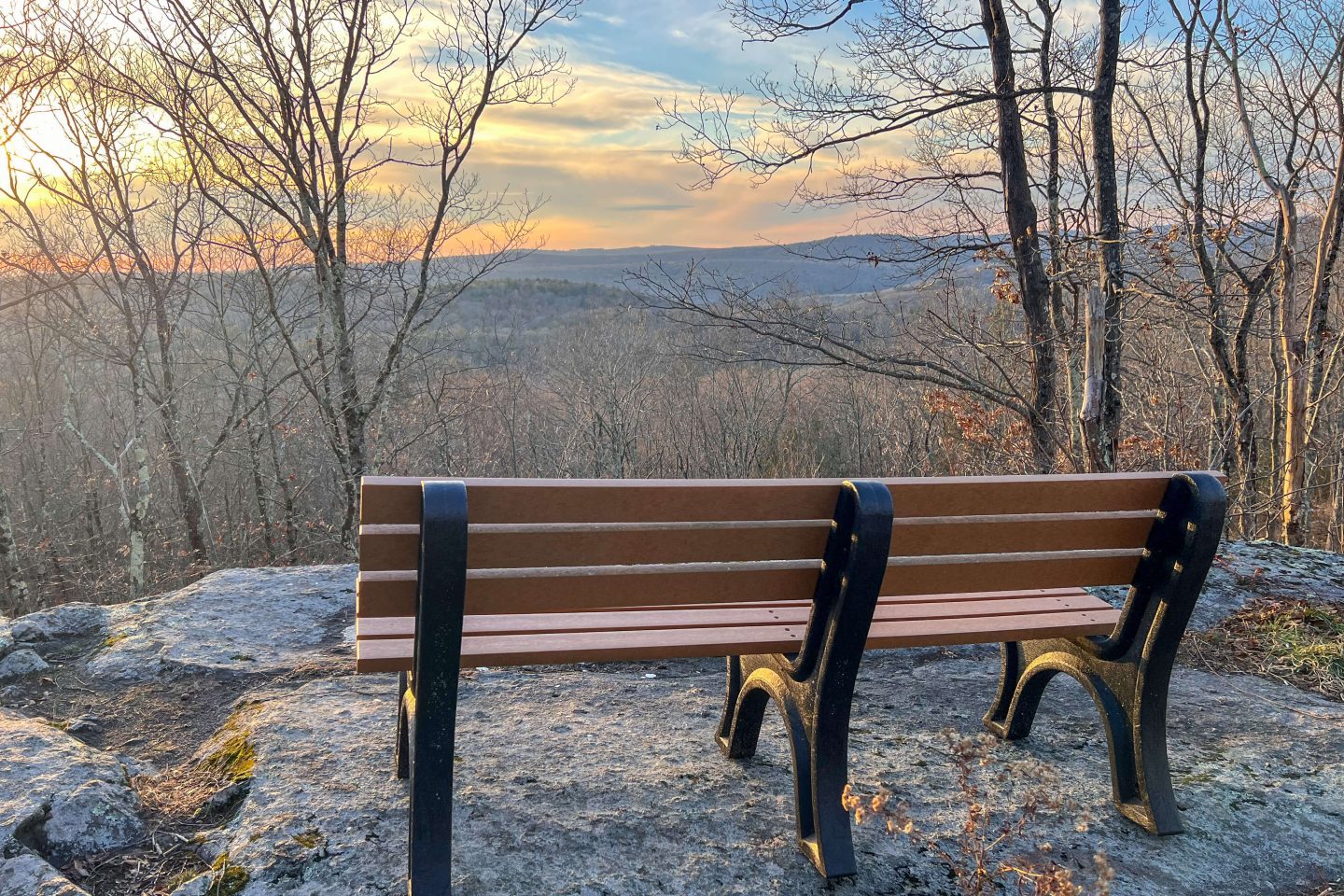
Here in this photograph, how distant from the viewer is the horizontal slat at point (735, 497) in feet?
6.21

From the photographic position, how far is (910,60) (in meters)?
8.17

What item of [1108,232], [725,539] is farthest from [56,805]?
[1108,232]

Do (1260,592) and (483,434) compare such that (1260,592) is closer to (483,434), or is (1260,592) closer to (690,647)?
(690,647)

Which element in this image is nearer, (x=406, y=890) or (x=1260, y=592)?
(x=406, y=890)

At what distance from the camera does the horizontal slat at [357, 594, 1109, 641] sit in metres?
2.26

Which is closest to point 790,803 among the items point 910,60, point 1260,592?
point 1260,592

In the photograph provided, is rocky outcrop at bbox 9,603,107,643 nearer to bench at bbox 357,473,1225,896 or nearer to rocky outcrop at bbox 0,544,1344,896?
rocky outcrop at bbox 0,544,1344,896

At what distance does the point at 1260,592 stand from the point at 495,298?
1058 inches

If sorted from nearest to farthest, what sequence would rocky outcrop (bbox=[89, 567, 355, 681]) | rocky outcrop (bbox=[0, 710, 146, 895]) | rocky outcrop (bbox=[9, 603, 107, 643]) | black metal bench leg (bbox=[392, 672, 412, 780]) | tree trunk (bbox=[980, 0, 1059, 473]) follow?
rocky outcrop (bbox=[0, 710, 146, 895]) < black metal bench leg (bbox=[392, 672, 412, 780]) < rocky outcrop (bbox=[89, 567, 355, 681]) < rocky outcrop (bbox=[9, 603, 107, 643]) < tree trunk (bbox=[980, 0, 1059, 473])

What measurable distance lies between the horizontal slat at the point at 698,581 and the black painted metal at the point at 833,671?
113 millimetres

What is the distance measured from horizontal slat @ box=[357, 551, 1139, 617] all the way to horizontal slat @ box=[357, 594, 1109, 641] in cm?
17

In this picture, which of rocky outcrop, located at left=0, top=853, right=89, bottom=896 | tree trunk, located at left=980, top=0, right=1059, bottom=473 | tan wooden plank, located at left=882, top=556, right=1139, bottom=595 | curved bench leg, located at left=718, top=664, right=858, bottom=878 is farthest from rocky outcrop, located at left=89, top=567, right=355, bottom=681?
tree trunk, located at left=980, top=0, right=1059, bottom=473

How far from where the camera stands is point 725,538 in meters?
2.13

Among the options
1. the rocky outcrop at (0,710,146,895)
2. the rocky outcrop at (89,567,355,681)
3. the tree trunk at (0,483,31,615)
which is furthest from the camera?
the tree trunk at (0,483,31,615)
